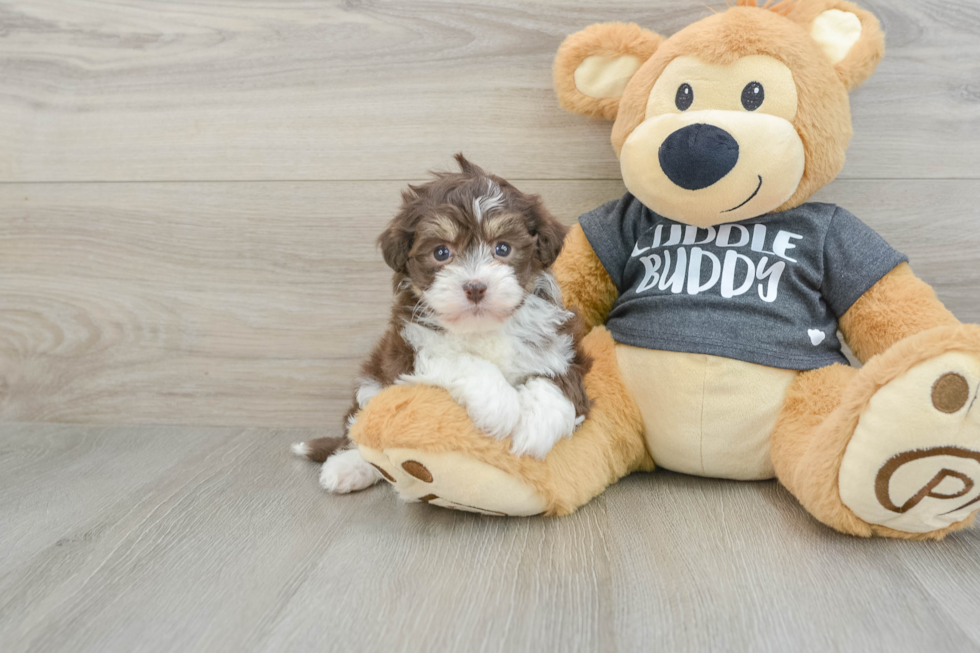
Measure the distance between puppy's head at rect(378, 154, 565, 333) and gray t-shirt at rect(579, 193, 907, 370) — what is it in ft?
0.89

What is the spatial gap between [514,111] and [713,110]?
48 centimetres

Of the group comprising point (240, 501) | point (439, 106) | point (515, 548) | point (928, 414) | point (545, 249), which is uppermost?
point (439, 106)

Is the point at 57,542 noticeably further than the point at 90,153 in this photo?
No

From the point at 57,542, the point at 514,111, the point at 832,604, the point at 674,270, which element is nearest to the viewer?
the point at 832,604

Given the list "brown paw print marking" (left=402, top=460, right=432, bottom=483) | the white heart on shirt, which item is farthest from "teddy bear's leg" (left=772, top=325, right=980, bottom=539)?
"brown paw print marking" (left=402, top=460, right=432, bottom=483)

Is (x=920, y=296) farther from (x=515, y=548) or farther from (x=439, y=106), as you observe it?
(x=439, y=106)

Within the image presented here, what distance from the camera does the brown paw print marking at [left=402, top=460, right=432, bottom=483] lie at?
3.20 ft

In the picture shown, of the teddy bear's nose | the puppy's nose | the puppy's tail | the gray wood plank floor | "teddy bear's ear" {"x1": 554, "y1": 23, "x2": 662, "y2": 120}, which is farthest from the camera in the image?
the puppy's tail

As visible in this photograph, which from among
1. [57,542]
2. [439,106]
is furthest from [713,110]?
[57,542]

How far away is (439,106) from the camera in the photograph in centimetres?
144

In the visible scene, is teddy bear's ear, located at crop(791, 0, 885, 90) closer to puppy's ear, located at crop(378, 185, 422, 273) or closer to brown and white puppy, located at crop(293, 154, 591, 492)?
brown and white puppy, located at crop(293, 154, 591, 492)

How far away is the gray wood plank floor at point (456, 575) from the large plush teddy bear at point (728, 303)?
6 centimetres

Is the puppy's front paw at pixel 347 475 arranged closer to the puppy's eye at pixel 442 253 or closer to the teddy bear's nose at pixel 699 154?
the puppy's eye at pixel 442 253

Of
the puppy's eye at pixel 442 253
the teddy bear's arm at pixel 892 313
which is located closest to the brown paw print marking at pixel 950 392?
the teddy bear's arm at pixel 892 313
